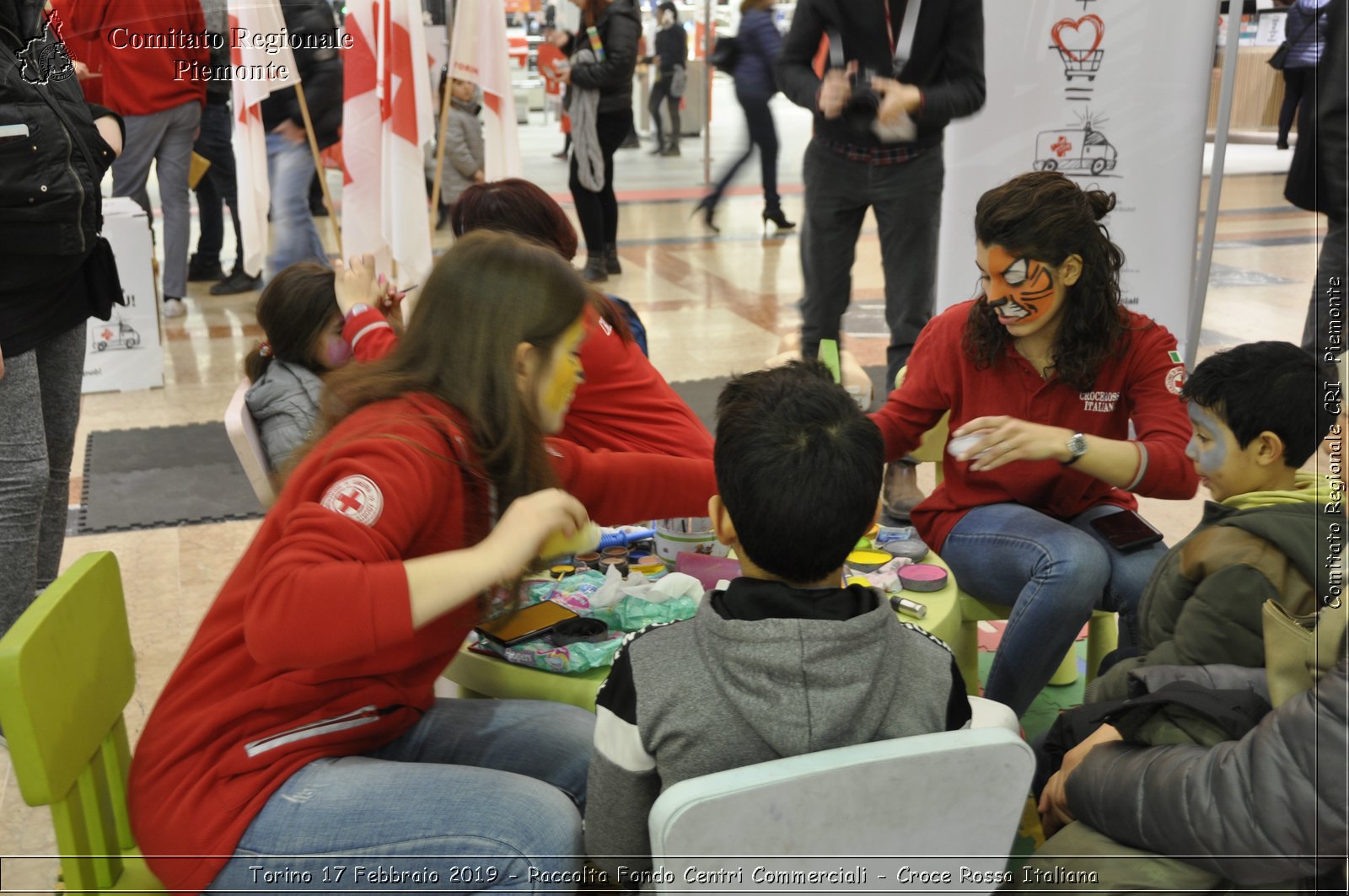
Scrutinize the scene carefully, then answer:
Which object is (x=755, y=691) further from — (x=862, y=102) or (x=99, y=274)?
(x=862, y=102)

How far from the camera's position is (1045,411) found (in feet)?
7.76

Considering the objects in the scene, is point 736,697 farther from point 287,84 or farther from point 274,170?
point 274,170

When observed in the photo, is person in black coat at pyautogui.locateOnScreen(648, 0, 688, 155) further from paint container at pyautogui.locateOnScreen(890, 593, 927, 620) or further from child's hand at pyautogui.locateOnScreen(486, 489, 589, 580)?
child's hand at pyautogui.locateOnScreen(486, 489, 589, 580)

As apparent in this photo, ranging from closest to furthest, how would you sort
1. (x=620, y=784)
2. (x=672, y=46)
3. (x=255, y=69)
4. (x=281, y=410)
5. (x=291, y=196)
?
1. (x=620, y=784)
2. (x=281, y=410)
3. (x=255, y=69)
4. (x=291, y=196)
5. (x=672, y=46)

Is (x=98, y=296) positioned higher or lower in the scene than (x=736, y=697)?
higher

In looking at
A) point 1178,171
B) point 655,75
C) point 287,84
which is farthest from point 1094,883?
point 655,75

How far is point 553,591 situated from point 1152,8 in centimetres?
319

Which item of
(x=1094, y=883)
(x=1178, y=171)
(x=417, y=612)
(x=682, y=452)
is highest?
(x=1178, y=171)

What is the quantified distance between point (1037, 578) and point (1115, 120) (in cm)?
250

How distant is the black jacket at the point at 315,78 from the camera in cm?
505

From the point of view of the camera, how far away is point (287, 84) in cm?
500

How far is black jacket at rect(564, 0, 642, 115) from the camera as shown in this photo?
21.8ft

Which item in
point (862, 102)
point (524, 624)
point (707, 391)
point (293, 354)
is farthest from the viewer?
point (707, 391)

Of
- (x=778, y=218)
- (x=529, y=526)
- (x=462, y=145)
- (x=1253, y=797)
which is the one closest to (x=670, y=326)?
(x=462, y=145)
